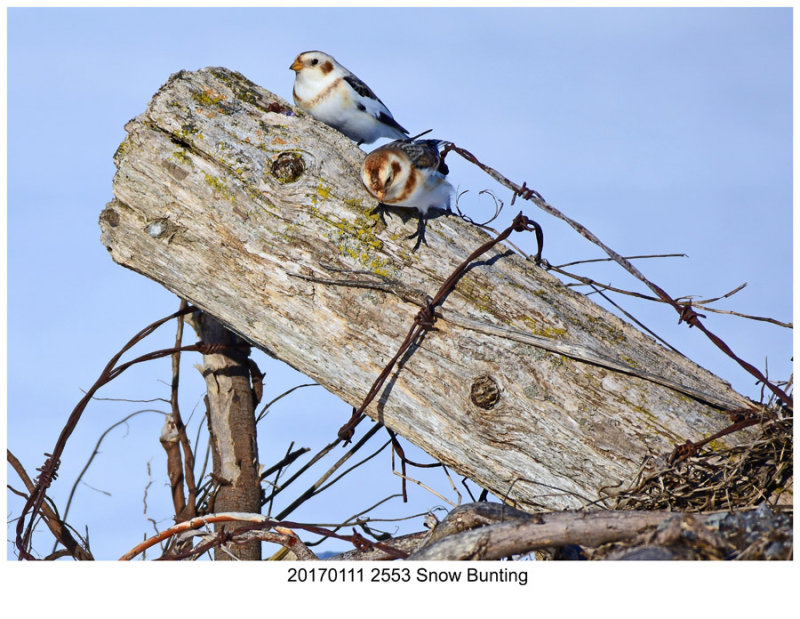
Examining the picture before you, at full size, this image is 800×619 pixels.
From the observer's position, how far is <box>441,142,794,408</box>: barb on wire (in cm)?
345

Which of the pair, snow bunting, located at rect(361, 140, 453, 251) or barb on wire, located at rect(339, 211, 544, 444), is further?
snow bunting, located at rect(361, 140, 453, 251)

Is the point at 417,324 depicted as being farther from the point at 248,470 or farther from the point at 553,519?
the point at 248,470

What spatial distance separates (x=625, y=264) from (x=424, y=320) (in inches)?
42.3

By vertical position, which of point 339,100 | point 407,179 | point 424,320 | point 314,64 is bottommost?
point 424,320

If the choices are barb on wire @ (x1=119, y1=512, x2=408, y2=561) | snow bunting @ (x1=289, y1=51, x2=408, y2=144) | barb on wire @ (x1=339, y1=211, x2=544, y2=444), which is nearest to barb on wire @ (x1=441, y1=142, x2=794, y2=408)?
barb on wire @ (x1=339, y1=211, x2=544, y2=444)

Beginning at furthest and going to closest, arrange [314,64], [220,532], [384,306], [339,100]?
[314,64] < [339,100] < [384,306] < [220,532]

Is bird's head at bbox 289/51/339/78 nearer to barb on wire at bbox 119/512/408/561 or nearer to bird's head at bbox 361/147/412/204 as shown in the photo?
bird's head at bbox 361/147/412/204

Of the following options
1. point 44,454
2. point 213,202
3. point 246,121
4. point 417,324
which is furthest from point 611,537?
point 44,454

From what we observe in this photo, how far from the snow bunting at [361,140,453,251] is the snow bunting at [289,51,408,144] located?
2.79ft

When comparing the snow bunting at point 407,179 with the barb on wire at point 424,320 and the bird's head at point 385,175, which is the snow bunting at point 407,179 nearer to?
the bird's head at point 385,175

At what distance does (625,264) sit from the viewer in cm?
382

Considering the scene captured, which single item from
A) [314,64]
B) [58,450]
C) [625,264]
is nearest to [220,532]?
[58,450]

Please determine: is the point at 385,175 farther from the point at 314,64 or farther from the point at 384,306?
the point at 314,64

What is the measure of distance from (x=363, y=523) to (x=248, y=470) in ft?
2.97
